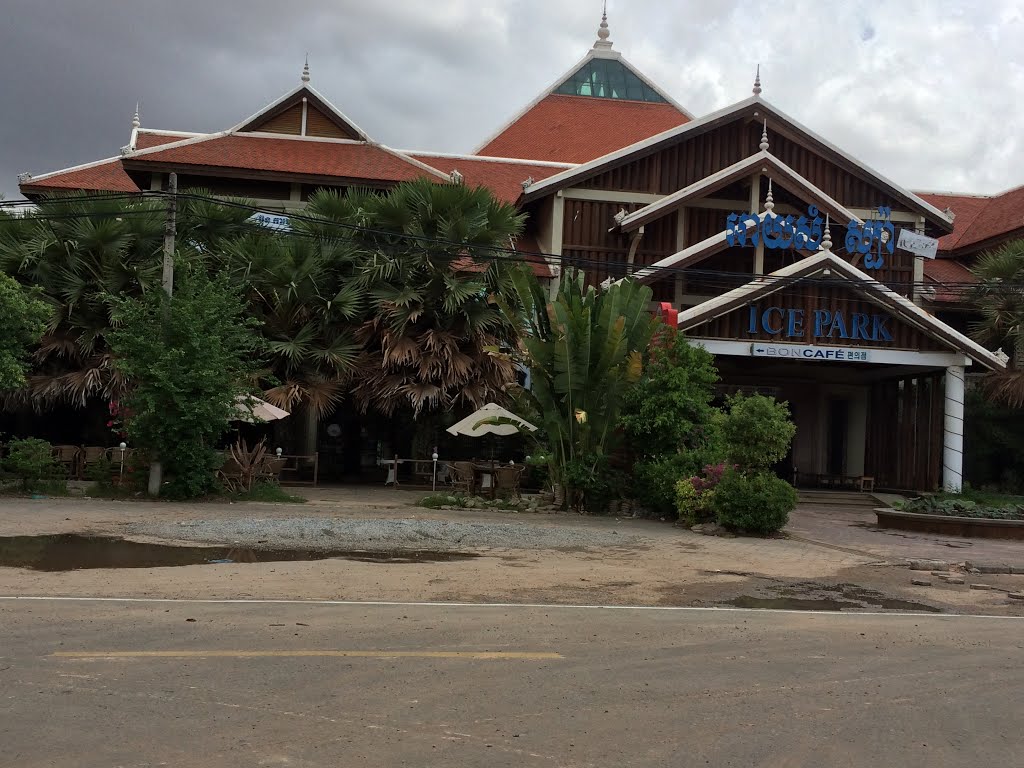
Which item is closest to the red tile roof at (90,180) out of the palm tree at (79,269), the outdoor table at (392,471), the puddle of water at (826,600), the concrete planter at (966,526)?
the palm tree at (79,269)

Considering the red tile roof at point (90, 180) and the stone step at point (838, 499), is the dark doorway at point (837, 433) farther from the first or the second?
the red tile roof at point (90, 180)

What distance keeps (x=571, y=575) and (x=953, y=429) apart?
637 inches

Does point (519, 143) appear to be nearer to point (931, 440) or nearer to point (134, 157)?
point (134, 157)

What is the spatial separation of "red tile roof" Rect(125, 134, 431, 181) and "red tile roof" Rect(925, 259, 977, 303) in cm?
1482

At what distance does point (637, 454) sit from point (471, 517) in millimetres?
3907

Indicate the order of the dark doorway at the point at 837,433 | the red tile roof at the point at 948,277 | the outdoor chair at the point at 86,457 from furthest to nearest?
the dark doorway at the point at 837,433
the red tile roof at the point at 948,277
the outdoor chair at the point at 86,457

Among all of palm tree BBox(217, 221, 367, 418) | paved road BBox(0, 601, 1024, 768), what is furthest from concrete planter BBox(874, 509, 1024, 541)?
palm tree BBox(217, 221, 367, 418)

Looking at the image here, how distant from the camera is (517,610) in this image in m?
9.01

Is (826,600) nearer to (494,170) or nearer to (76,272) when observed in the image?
(76,272)

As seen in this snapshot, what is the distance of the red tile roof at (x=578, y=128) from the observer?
3478 cm

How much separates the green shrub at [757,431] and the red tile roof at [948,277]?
12521mm

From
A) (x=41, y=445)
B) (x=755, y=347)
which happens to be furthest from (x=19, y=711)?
(x=755, y=347)

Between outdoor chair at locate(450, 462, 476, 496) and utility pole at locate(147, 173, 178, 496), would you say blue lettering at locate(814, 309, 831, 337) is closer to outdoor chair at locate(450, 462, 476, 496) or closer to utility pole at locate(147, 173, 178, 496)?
A: outdoor chair at locate(450, 462, 476, 496)

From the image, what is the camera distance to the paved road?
502cm
